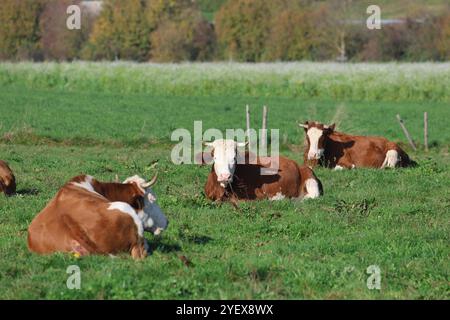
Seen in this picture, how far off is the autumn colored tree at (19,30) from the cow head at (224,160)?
69795 mm

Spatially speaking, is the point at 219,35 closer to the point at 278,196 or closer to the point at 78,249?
the point at 278,196

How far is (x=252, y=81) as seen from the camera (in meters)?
50.1

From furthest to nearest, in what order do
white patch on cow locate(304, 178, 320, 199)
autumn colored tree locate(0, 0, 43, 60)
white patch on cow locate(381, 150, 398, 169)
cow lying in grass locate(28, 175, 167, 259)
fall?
1. autumn colored tree locate(0, 0, 43, 60)
2. white patch on cow locate(381, 150, 398, 169)
3. white patch on cow locate(304, 178, 320, 199)
4. cow lying in grass locate(28, 175, 167, 259)

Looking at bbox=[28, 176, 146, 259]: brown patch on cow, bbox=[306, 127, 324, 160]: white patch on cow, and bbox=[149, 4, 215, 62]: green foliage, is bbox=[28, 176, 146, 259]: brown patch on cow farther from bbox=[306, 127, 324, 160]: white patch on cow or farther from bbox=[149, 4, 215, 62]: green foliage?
bbox=[149, 4, 215, 62]: green foliage

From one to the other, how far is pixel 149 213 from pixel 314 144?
9.39 metres

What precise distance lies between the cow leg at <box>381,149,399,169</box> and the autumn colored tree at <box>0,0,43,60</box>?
65584 millimetres

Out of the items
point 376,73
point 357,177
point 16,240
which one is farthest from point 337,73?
point 16,240

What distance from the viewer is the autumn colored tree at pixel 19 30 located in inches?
3295

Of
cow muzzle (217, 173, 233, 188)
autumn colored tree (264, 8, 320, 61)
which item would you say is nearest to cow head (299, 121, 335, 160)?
cow muzzle (217, 173, 233, 188)

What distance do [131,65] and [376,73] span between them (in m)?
15.2

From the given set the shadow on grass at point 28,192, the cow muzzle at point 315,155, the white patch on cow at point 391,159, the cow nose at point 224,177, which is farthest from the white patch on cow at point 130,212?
the white patch on cow at point 391,159

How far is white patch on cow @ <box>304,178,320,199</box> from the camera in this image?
51.2 ft

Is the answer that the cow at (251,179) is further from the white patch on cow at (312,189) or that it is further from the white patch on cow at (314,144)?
the white patch on cow at (314,144)

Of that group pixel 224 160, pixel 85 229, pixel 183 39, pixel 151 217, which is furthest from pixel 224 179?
pixel 183 39
